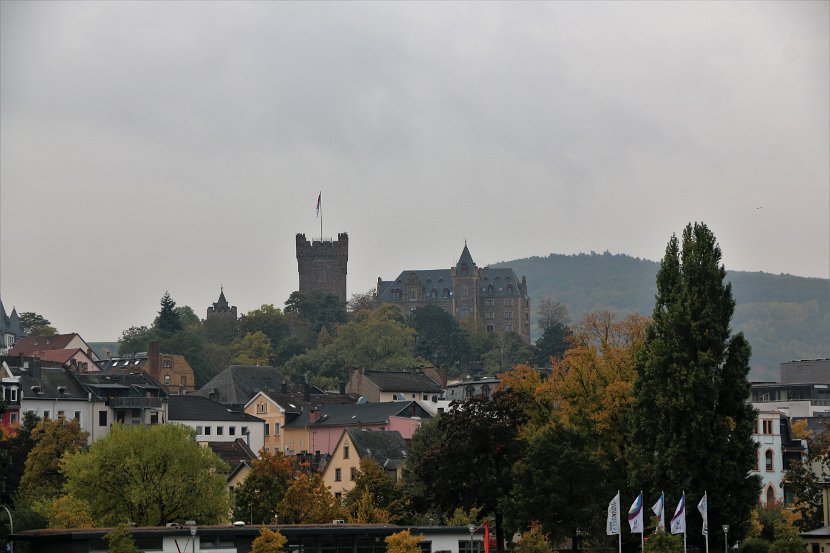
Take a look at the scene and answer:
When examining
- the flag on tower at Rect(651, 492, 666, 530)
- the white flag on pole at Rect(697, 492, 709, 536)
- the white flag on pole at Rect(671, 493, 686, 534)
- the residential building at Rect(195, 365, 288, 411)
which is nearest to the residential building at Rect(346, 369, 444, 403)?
the residential building at Rect(195, 365, 288, 411)

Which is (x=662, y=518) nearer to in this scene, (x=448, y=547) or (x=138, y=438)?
(x=448, y=547)

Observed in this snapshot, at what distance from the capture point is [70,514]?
74.4 metres

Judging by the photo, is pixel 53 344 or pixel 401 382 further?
pixel 53 344

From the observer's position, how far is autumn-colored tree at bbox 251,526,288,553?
62.8 metres

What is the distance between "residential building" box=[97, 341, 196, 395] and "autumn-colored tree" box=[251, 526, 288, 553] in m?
113

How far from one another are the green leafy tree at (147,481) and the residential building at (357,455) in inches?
993

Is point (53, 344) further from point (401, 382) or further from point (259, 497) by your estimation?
point (259, 497)

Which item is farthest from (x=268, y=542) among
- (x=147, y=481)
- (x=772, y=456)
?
(x=772, y=456)

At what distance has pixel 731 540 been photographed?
6738 centimetres

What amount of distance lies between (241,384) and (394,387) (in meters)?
17.5

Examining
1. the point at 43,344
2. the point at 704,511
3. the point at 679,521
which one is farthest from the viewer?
the point at 43,344

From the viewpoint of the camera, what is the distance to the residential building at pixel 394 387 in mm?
150750

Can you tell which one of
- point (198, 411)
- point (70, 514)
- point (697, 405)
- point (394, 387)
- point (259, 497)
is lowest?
point (70, 514)

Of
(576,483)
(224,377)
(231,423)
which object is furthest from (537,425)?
(224,377)
